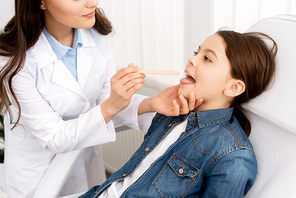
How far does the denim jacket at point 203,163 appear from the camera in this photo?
32.8 inches

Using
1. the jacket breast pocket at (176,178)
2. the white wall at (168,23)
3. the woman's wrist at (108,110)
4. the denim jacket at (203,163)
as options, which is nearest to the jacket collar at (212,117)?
the denim jacket at (203,163)

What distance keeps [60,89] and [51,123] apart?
0.47ft

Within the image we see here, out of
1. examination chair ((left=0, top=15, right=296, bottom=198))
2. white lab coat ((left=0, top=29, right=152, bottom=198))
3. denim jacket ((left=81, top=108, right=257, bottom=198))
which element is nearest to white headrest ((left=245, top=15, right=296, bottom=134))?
examination chair ((left=0, top=15, right=296, bottom=198))

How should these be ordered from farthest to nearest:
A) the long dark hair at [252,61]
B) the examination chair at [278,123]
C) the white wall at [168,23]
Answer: the white wall at [168,23] < the long dark hair at [252,61] < the examination chair at [278,123]

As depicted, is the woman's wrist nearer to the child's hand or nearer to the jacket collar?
the child's hand

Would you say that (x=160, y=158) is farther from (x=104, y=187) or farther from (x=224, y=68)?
(x=224, y=68)

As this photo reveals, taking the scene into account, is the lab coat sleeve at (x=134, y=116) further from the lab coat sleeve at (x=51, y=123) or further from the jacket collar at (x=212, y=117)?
the jacket collar at (x=212, y=117)

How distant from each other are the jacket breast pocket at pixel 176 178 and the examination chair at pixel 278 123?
18 centimetres

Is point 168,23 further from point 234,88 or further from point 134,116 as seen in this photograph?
point 234,88

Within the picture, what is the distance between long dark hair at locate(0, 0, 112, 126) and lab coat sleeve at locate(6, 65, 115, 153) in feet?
0.13

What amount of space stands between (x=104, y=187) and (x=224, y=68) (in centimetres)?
60

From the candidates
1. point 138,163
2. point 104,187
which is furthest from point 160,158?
point 104,187

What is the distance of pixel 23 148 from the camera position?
4.15 feet

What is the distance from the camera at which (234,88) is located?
962 millimetres
